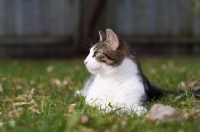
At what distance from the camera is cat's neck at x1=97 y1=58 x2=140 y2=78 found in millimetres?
3869

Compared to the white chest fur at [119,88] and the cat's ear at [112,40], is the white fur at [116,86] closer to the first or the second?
the white chest fur at [119,88]

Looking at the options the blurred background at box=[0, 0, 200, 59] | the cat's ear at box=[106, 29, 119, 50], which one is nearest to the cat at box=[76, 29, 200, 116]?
the cat's ear at box=[106, 29, 119, 50]

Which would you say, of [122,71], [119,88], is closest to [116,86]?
[119,88]

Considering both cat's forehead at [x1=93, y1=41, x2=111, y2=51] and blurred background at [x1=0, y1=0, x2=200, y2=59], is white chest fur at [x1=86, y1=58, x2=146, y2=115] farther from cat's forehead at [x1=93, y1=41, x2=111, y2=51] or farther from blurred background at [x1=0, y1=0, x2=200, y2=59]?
blurred background at [x1=0, y1=0, x2=200, y2=59]

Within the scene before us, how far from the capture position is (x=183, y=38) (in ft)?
35.5

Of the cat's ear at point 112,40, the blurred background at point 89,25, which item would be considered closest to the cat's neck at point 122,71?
the cat's ear at point 112,40

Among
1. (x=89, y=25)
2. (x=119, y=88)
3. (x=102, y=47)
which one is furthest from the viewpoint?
(x=89, y=25)

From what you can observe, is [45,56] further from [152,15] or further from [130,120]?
[130,120]

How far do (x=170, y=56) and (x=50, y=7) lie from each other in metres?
3.12

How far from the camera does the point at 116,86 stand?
152 inches

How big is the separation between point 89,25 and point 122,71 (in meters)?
6.78

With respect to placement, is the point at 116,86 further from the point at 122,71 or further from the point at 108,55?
the point at 108,55

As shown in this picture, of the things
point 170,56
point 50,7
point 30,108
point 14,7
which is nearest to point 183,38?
point 170,56

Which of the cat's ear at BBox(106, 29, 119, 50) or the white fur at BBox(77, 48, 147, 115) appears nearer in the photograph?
the white fur at BBox(77, 48, 147, 115)
